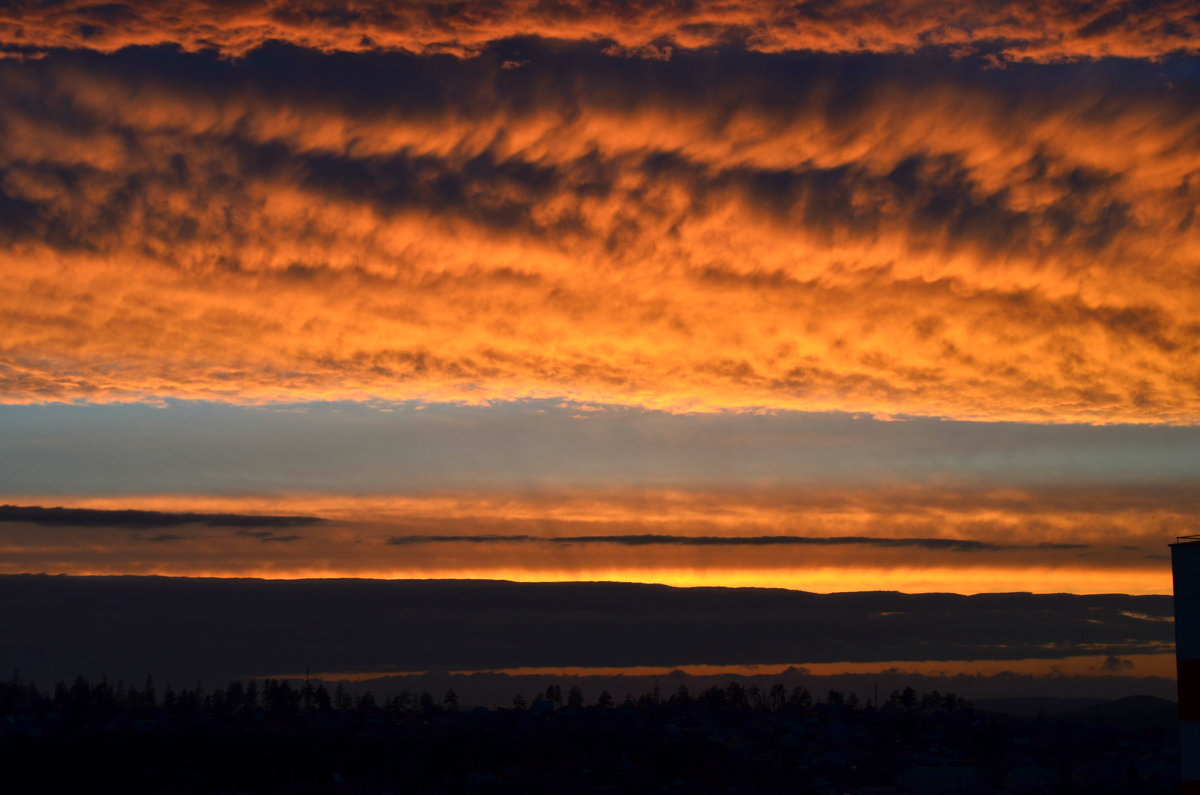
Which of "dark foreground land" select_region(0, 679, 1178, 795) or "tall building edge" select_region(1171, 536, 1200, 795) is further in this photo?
"dark foreground land" select_region(0, 679, 1178, 795)

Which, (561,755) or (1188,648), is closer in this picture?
(1188,648)

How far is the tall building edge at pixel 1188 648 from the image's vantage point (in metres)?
21.0

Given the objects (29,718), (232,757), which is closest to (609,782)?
(232,757)

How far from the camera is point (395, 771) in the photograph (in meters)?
128

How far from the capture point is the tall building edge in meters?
21.0

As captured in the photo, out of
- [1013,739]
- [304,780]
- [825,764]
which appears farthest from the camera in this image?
[1013,739]

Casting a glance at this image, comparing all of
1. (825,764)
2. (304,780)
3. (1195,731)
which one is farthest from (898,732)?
(1195,731)

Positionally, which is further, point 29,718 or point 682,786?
point 29,718

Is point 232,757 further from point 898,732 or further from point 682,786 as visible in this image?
point 898,732

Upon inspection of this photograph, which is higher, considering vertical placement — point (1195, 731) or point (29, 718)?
point (1195, 731)

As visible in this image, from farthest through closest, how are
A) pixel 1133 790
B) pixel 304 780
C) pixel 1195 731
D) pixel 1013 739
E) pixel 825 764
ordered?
pixel 1013 739 → pixel 825 764 → pixel 304 780 → pixel 1133 790 → pixel 1195 731

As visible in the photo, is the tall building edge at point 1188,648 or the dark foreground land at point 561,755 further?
the dark foreground land at point 561,755

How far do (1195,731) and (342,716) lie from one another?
632 ft

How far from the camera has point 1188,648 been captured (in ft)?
69.0
